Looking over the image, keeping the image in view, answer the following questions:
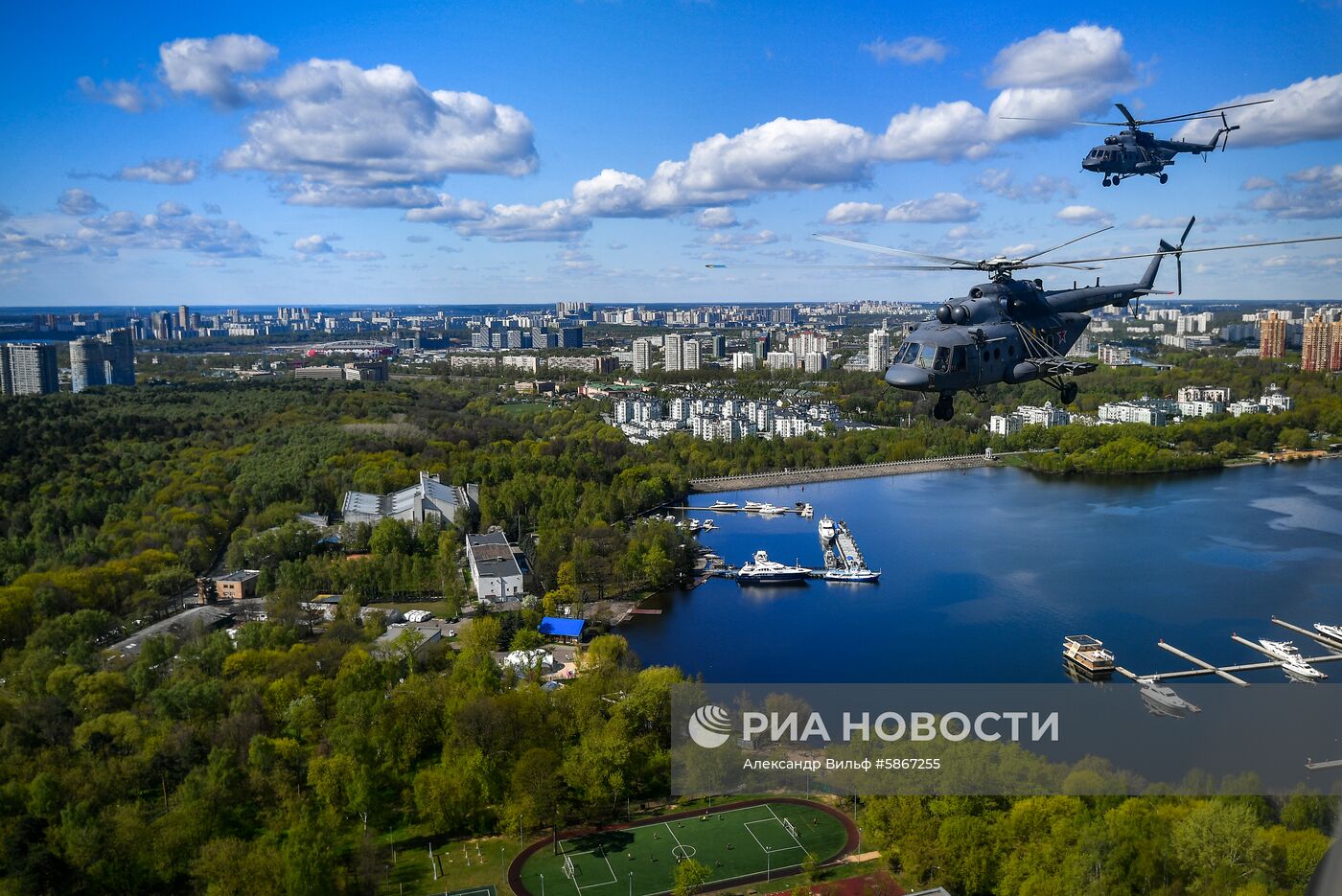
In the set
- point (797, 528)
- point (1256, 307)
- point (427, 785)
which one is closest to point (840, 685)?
point (427, 785)

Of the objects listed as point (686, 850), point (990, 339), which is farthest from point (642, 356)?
point (990, 339)

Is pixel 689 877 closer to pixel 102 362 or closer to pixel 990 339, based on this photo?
pixel 990 339

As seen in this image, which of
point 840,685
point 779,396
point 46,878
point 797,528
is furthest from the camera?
point 779,396

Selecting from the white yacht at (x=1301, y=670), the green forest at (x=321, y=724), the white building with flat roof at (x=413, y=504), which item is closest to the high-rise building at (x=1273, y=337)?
the white yacht at (x=1301, y=670)

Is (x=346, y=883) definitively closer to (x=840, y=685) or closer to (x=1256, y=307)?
(x=840, y=685)

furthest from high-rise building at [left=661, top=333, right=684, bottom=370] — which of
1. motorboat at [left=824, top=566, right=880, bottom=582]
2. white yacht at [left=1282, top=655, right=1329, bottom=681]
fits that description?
white yacht at [left=1282, top=655, right=1329, bottom=681]

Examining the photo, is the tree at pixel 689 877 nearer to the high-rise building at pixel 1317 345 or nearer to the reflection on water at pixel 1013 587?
the reflection on water at pixel 1013 587
